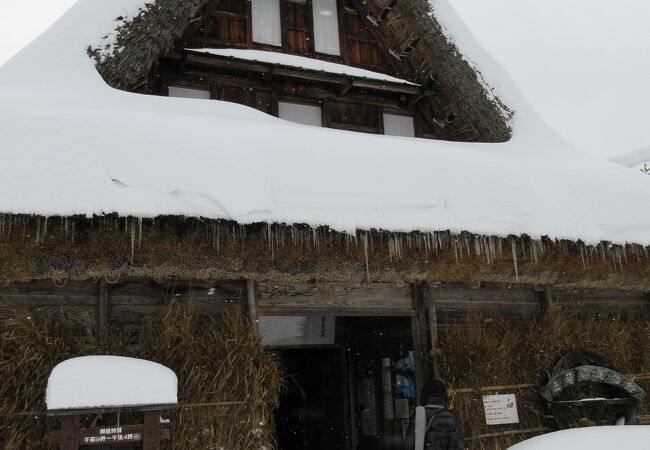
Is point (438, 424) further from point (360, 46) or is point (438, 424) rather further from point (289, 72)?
point (360, 46)

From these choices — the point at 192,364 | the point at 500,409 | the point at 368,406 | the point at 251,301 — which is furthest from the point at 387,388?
the point at 192,364

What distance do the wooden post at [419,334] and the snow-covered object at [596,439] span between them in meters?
1.25

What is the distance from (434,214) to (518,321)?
1872 millimetres

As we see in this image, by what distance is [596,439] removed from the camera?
14.5 ft

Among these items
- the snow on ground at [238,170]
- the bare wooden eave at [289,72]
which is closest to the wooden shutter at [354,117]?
the bare wooden eave at [289,72]

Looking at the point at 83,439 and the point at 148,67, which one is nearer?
the point at 83,439

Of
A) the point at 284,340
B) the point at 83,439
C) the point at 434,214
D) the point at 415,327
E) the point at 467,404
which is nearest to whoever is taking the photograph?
the point at 83,439

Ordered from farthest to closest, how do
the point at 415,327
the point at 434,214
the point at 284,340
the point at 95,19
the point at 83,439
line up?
the point at 284,340 → the point at 95,19 → the point at 415,327 → the point at 434,214 → the point at 83,439

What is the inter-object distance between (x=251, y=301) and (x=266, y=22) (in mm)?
4208

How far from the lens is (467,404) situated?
5375 mm

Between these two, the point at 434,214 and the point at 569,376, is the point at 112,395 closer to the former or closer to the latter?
the point at 434,214

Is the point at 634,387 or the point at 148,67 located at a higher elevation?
the point at 148,67

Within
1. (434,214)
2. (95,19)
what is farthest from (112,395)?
(95,19)

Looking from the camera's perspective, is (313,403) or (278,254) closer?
(278,254)
